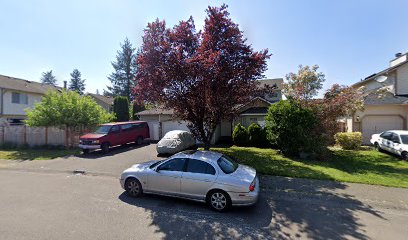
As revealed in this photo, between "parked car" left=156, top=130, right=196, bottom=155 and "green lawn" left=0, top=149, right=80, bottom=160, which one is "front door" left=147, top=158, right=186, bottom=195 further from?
"green lawn" left=0, top=149, right=80, bottom=160

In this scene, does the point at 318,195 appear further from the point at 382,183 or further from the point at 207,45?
the point at 207,45

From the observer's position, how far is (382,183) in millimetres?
7617

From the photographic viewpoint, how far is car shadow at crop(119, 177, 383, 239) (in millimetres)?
4527

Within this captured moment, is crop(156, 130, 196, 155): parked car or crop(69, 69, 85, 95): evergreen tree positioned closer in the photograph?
crop(156, 130, 196, 155): parked car

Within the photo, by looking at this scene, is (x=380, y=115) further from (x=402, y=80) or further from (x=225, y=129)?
(x=225, y=129)

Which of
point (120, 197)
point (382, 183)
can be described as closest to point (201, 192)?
point (120, 197)

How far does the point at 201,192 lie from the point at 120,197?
8.71 ft

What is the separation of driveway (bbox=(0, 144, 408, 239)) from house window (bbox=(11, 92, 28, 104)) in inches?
811

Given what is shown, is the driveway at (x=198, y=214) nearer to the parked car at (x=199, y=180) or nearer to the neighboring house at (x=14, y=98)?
the parked car at (x=199, y=180)

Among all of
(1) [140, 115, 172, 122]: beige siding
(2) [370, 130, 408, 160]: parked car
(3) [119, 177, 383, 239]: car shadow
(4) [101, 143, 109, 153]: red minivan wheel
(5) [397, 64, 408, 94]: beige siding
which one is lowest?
(3) [119, 177, 383, 239]: car shadow

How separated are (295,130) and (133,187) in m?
9.27

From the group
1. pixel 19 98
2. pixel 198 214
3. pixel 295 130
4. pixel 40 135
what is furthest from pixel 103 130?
pixel 19 98

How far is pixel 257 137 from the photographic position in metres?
16.1

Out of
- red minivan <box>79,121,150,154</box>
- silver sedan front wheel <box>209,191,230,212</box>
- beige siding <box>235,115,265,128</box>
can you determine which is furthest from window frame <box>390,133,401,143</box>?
red minivan <box>79,121,150,154</box>
